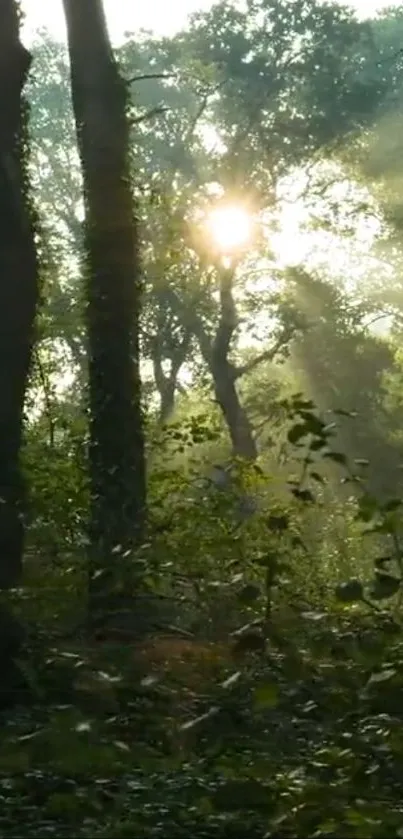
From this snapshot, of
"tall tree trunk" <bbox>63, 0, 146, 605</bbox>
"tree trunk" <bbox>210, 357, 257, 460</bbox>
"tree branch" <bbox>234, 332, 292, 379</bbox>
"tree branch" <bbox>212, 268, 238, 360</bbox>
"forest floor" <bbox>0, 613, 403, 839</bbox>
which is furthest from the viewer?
"tree branch" <bbox>234, 332, 292, 379</bbox>

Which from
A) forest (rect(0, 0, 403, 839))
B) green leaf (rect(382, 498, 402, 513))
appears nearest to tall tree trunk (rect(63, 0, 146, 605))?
forest (rect(0, 0, 403, 839))

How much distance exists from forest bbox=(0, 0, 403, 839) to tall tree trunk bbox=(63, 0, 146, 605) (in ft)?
0.07

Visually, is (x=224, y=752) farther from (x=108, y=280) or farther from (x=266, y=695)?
(x=108, y=280)

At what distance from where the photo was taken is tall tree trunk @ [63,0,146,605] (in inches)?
556

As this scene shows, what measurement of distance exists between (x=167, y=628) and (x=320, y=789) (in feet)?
13.0

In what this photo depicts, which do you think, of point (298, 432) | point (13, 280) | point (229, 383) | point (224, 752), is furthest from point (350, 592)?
point (229, 383)

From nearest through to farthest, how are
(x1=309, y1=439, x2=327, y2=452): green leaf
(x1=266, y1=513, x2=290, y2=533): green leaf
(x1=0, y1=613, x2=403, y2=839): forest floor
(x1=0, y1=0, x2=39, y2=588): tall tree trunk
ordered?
(x1=0, y1=613, x2=403, y2=839): forest floor
(x1=309, y1=439, x2=327, y2=452): green leaf
(x1=266, y1=513, x2=290, y2=533): green leaf
(x1=0, y1=0, x2=39, y2=588): tall tree trunk

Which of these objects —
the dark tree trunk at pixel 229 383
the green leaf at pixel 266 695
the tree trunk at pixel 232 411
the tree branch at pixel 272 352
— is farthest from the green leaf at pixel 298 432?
the tree branch at pixel 272 352

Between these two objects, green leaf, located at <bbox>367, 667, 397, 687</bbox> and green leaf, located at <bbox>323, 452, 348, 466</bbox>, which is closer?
green leaf, located at <bbox>367, 667, 397, 687</bbox>

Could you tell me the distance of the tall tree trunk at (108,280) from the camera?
14117 millimetres

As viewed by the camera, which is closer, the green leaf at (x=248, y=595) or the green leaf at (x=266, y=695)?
the green leaf at (x=266, y=695)

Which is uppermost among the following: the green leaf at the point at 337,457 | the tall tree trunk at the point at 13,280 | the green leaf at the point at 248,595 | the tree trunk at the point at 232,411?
the tree trunk at the point at 232,411

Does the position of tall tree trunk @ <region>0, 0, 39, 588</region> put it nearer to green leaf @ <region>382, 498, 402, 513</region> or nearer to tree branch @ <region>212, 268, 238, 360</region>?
green leaf @ <region>382, 498, 402, 513</region>

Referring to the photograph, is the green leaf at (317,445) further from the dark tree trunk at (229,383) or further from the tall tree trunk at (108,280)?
the dark tree trunk at (229,383)
